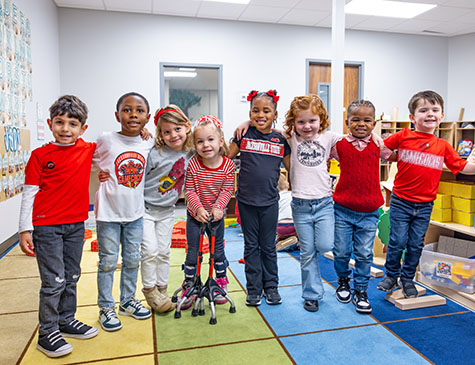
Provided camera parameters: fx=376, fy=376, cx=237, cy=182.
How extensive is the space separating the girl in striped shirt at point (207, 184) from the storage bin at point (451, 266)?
4.46 feet

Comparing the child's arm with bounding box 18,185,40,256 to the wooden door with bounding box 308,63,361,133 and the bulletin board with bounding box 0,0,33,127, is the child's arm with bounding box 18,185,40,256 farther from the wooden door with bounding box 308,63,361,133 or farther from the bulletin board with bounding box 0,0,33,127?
the wooden door with bounding box 308,63,361,133

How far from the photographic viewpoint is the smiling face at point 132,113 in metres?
1.86

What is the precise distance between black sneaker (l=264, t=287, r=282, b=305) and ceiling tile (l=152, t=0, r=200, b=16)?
4214 mm

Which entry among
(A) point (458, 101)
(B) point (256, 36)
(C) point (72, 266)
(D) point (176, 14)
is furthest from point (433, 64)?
(C) point (72, 266)

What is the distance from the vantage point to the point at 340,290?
2.26 m

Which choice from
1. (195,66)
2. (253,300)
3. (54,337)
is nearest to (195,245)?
(253,300)

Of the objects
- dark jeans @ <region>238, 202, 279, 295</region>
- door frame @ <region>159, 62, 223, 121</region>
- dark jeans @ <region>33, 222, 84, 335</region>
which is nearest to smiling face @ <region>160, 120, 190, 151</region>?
A: dark jeans @ <region>238, 202, 279, 295</region>

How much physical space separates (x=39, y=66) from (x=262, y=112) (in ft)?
11.2

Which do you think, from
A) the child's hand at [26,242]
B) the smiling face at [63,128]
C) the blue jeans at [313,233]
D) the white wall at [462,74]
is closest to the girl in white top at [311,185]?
the blue jeans at [313,233]

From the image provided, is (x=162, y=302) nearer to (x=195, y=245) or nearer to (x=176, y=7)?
(x=195, y=245)

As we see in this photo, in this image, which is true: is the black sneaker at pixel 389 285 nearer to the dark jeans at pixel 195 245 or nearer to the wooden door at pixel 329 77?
the dark jeans at pixel 195 245

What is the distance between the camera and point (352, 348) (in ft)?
5.60

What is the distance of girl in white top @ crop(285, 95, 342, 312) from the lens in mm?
2086

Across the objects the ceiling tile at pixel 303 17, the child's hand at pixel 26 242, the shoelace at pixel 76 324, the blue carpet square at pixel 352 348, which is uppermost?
the ceiling tile at pixel 303 17
